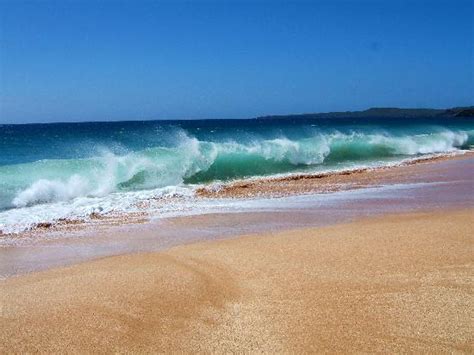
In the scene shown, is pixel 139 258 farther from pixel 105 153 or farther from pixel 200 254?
pixel 105 153

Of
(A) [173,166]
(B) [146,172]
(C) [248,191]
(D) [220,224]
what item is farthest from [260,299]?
(A) [173,166]

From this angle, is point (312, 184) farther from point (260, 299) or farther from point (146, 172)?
point (260, 299)

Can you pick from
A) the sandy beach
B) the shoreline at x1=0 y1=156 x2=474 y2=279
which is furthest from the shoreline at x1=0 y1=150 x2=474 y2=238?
the sandy beach

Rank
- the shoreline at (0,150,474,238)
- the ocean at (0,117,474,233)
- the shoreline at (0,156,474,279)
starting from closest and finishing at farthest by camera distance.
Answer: the shoreline at (0,156,474,279) < the shoreline at (0,150,474,238) < the ocean at (0,117,474,233)

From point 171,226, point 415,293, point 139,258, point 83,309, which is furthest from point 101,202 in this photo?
point 415,293

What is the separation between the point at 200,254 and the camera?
6.33 meters

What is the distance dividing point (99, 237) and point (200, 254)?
7.43ft

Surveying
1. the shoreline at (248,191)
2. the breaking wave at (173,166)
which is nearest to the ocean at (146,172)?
the breaking wave at (173,166)

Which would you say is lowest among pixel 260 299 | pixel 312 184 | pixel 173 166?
pixel 312 184

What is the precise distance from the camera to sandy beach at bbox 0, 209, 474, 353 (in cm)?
381

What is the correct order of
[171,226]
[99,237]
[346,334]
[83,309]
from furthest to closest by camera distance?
[171,226] < [99,237] < [83,309] < [346,334]

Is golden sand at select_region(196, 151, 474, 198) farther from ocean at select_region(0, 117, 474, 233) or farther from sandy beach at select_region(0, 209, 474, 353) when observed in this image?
sandy beach at select_region(0, 209, 474, 353)

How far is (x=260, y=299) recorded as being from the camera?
459 cm

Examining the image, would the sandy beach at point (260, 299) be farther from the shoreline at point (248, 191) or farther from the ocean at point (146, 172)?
the ocean at point (146, 172)
